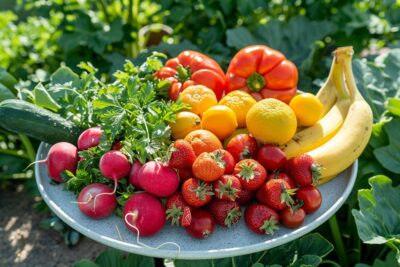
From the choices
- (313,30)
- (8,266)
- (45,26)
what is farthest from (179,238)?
(45,26)

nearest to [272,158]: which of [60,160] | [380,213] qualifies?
[380,213]

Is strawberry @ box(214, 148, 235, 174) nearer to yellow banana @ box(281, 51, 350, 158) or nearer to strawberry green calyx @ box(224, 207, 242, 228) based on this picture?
strawberry green calyx @ box(224, 207, 242, 228)

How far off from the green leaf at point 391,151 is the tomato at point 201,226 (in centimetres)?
90

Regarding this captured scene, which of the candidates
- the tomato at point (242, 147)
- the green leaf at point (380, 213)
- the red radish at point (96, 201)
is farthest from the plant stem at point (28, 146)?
the green leaf at point (380, 213)

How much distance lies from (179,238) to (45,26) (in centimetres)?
225

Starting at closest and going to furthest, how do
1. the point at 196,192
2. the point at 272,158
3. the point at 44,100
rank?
1. the point at 196,192
2. the point at 272,158
3. the point at 44,100

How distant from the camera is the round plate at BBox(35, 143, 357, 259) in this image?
57.6 inches

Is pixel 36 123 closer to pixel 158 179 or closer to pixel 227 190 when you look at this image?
pixel 158 179

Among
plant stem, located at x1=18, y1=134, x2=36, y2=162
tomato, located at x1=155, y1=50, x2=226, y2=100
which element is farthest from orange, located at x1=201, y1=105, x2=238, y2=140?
plant stem, located at x1=18, y1=134, x2=36, y2=162

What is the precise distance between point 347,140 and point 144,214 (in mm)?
760

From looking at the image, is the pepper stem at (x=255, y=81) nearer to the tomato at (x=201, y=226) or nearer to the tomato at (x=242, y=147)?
the tomato at (x=242, y=147)

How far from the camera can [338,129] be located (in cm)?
182

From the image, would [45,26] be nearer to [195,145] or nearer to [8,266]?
[8,266]

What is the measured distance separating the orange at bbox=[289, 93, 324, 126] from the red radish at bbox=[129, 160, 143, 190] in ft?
1.90
